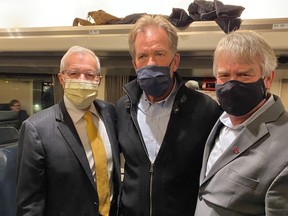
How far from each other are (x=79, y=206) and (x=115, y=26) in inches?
55.1

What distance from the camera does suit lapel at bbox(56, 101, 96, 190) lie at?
4.85 feet

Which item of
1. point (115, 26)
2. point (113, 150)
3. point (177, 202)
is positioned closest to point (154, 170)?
point (177, 202)

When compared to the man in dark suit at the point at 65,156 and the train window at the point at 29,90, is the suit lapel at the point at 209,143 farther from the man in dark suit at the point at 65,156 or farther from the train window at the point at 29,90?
the train window at the point at 29,90

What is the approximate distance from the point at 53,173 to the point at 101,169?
10.0 inches

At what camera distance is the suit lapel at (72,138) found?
4.85 ft

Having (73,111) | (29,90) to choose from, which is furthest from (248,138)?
(29,90)

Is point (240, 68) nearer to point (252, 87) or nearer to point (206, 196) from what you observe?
point (252, 87)

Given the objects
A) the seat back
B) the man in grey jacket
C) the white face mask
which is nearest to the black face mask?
the man in grey jacket

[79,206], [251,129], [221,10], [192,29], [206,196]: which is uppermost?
→ [221,10]

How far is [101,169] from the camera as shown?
155 centimetres

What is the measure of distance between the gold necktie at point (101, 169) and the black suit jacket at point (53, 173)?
62 millimetres

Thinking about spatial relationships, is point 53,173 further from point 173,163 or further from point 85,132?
point 173,163

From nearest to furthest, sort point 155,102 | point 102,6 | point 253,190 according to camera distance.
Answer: point 253,190 < point 155,102 < point 102,6

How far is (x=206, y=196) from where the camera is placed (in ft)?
4.03
